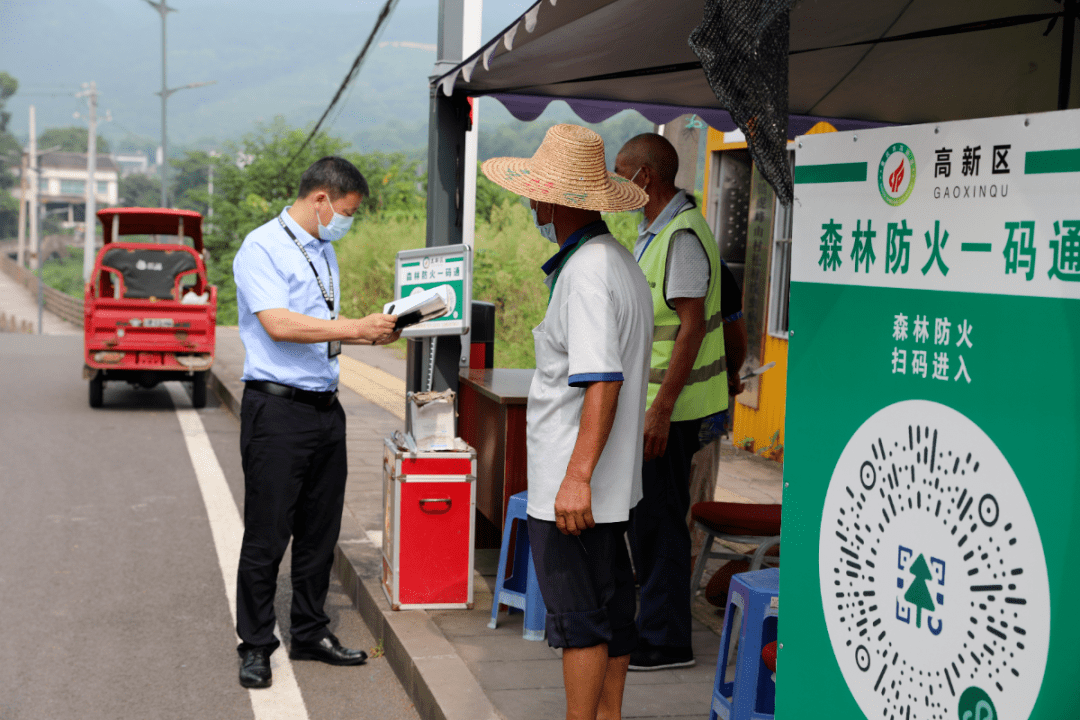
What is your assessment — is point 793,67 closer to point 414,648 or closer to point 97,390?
point 414,648

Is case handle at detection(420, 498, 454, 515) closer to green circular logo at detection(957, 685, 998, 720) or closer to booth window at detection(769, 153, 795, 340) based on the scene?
green circular logo at detection(957, 685, 998, 720)

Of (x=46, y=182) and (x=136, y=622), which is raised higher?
(x=46, y=182)

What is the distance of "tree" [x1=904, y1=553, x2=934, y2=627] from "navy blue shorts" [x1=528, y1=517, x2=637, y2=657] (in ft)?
4.65

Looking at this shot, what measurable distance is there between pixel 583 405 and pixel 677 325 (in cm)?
129

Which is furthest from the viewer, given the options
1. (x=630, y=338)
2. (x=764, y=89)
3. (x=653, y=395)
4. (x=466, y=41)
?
(x=466, y=41)

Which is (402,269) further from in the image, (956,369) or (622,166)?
(956,369)

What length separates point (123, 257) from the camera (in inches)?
563

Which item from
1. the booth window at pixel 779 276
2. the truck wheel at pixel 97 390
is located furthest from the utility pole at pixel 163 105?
the booth window at pixel 779 276

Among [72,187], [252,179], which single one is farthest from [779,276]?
[72,187]

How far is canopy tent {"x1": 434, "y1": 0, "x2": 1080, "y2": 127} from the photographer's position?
4.03 metres

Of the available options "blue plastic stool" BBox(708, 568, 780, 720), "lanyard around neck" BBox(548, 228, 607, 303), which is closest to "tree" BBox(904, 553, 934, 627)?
"blue plastic stool" BBox(708, 568, 780, 720)

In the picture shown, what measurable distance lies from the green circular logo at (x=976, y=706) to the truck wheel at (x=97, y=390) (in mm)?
12497

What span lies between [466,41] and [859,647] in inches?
187

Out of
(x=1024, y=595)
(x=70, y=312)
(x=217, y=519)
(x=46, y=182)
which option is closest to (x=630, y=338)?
(x=1024, y=595)
